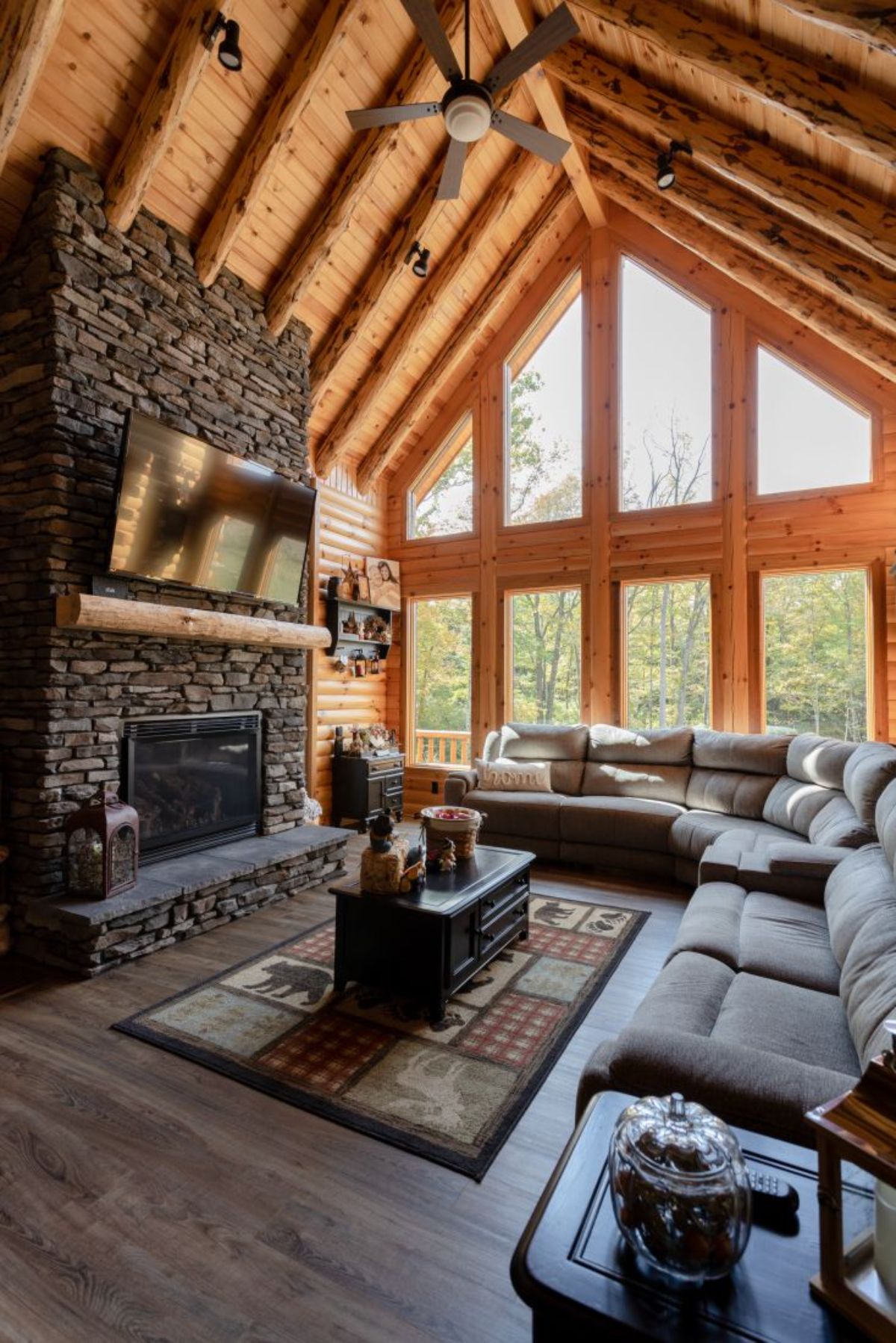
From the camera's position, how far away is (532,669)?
681 centimetres

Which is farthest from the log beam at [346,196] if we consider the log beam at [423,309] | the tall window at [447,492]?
the tall window at [447,492]

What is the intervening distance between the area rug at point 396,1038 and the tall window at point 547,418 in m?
4.60

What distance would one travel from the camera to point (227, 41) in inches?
126

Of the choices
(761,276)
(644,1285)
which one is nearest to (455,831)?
(644,1285)

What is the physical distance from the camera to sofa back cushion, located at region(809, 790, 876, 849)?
3.13m

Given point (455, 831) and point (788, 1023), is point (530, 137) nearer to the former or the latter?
point (455, 831)

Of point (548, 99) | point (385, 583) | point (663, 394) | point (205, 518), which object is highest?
point (548, 99)

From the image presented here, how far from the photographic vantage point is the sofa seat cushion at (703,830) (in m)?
4.38

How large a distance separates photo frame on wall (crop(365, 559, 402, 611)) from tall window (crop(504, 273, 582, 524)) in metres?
1.35

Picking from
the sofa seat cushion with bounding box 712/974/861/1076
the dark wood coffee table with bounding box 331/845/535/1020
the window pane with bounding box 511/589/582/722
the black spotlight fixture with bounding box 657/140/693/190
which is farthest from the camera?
the window pane with bounding box 511/589/582/722

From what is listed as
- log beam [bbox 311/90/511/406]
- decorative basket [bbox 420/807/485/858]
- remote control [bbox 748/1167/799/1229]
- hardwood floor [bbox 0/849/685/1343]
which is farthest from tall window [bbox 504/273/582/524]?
remote control [bbox 748/1167/799/1229]

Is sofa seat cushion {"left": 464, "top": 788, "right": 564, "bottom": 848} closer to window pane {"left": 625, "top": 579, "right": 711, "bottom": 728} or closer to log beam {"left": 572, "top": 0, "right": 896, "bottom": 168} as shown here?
window pane {"left": 625, "top": 579, "right": 711, "bottom": 728}

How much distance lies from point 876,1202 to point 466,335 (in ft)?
22.9

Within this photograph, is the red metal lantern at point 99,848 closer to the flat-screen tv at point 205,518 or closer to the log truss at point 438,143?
the flat-screen tv at point 205,518
